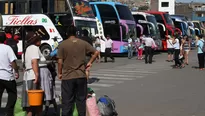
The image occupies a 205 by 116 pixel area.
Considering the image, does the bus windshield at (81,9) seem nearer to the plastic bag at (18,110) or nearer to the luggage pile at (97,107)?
the luggage pile at (97,107)

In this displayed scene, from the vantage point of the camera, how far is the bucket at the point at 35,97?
23.6 feet

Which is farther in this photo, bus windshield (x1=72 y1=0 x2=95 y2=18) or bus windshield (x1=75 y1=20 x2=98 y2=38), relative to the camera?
bus windshield (x1=72 y1=0 x2=95 y2=18)

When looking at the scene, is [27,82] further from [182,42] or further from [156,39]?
[156,39]

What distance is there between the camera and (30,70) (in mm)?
7602

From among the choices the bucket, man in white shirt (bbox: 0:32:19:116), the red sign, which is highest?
the red sign

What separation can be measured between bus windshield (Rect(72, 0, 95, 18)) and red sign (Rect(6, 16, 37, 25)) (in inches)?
107

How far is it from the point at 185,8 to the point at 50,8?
114 meters

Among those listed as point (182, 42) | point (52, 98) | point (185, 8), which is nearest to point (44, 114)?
point (52, 98)

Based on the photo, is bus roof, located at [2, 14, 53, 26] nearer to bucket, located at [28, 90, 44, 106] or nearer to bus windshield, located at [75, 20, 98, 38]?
bus windshield, located at [75, 20, 98, 38]

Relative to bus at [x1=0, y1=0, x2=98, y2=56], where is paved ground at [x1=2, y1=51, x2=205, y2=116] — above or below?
below

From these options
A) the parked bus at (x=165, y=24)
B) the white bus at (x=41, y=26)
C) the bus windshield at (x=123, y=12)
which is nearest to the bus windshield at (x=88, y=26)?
the white bus at (x=41, y=26)

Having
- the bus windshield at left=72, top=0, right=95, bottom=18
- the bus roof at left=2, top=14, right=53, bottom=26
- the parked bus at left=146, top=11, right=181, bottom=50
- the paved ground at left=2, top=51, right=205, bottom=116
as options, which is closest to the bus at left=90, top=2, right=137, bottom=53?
the bus windshield at left=72, top=0, right=95, bottom=18

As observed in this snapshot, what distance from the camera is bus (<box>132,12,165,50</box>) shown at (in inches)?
1430

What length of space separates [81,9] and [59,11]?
158 centimetres
